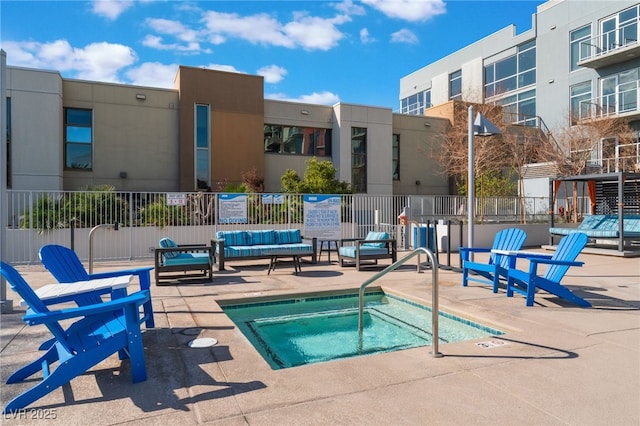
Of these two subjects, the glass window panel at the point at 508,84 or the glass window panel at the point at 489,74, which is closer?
the glass window panel at the point at 508,84

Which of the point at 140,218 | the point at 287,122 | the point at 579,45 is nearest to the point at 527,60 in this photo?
the point at 579,45

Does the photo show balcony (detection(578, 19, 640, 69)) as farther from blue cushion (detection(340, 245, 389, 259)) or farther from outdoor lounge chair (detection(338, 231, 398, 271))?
blue cushion (detection(340, 245, 389, 259))

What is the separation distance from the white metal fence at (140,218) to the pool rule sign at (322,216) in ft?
2.04

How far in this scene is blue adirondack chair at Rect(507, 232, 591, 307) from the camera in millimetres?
6180

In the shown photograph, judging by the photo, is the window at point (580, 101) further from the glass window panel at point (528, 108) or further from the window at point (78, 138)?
the window at point (78, 138)

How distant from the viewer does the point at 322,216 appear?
13688 mm

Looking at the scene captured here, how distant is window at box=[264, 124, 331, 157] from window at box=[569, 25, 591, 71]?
16.3 metres

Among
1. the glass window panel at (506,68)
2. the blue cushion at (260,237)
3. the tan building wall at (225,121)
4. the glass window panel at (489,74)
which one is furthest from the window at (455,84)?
the blue cushion at (260,237)

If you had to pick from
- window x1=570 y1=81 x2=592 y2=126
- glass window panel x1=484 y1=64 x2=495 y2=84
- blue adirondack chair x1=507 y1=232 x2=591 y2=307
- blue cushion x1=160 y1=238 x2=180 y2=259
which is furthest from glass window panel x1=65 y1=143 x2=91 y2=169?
glass window panel x1=484 y1=64 x2=495 y2=84

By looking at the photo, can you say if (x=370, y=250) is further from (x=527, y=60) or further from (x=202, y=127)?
(x=527, y=60)

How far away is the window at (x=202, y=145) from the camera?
18750 millimetres

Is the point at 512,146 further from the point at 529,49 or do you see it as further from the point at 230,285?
the point at 230,285

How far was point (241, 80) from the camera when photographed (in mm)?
19438

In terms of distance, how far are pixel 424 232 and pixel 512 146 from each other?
11.0 metres
